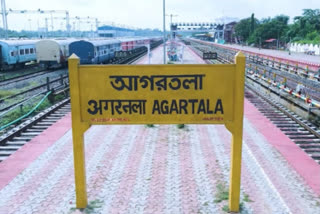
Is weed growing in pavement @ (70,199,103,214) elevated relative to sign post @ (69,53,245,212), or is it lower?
lower

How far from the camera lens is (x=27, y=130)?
11242 millimetres

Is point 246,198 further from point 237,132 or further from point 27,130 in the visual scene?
point 27,130

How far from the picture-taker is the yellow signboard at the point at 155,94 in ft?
18.8

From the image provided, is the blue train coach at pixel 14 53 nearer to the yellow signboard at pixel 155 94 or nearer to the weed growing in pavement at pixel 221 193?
the yellow signboard at pixel 155 94

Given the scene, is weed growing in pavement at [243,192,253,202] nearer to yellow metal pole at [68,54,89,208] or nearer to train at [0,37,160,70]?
yellow metal pole at [68,54,89,208]

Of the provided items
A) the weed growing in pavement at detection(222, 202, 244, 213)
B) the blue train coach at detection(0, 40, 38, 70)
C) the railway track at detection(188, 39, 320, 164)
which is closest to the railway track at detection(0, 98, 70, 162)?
the weed growing in pavement at detection(222, 202, 244, 213)

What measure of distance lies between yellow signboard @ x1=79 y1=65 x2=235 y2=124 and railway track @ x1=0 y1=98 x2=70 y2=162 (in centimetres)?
432

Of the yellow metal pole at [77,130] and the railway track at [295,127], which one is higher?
the yellow metal pole at [77,130]

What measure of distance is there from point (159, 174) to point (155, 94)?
2.48 m

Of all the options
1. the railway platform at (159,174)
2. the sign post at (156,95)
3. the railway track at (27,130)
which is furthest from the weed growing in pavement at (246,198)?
the railway track at (27,130)

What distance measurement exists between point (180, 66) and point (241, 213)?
268cm

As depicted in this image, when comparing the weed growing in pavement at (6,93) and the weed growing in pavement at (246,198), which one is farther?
the weed growing in pavement at (6,93)

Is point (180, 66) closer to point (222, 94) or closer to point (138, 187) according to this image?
point (222, 94)

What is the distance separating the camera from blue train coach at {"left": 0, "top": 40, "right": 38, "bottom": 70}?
28078 mm
